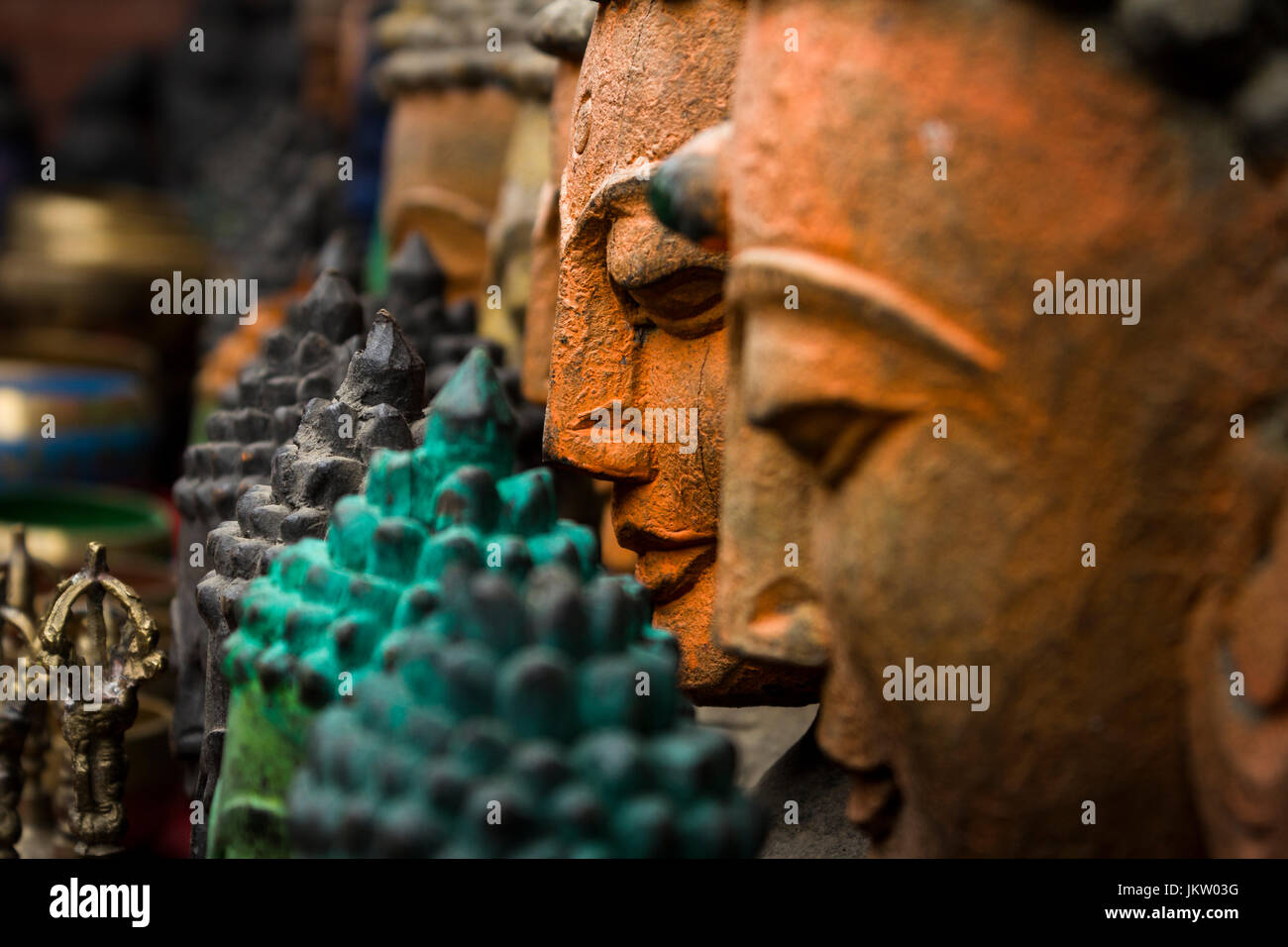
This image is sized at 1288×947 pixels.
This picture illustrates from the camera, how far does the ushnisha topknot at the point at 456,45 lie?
244cm

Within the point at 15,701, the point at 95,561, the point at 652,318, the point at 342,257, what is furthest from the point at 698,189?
the point at 342,257

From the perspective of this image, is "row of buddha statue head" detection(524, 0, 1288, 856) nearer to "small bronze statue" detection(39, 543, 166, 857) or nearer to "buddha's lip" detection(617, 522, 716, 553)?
"buddha's lip" detection(617, 522, 716, 553)

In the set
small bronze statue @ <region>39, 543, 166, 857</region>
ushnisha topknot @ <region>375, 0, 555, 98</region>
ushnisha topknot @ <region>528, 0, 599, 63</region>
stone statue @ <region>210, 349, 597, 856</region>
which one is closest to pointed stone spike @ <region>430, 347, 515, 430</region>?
stone statue @ <region>210, 349, 597, 856</region>

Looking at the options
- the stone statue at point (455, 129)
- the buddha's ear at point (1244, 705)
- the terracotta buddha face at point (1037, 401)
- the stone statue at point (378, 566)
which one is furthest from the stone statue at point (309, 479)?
the stone statue at point (455, 129)

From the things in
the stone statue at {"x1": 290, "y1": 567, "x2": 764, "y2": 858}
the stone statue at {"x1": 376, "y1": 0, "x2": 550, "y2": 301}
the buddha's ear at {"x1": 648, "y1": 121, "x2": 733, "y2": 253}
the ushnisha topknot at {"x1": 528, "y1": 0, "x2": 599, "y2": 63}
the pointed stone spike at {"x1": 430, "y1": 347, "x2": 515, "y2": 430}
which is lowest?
the stone statue at {"x1": 290, "y1": 567, "x2": 764, "y2": 858}

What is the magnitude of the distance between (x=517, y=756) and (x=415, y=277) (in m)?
1.14

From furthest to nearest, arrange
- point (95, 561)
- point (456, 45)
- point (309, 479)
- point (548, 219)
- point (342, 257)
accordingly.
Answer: point (456, 45), point (342, 257), point (548, 219), point (95, 561), point (309, 479)

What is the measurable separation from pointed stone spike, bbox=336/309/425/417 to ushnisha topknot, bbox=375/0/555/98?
0.94 m

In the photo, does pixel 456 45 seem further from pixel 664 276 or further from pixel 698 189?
pixel 698 189

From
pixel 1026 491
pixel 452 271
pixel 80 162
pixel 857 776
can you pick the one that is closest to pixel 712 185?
pixel 1026 491

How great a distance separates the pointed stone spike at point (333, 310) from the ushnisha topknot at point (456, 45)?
657 millimetres

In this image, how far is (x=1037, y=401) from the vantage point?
37.8 inches

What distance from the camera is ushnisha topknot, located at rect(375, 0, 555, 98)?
8.00 feet

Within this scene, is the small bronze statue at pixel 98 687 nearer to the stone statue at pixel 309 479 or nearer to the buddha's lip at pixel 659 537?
the stone statue at pixel 309 479
